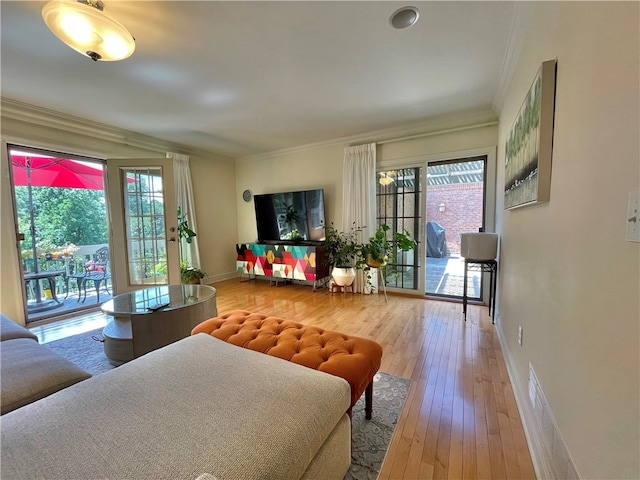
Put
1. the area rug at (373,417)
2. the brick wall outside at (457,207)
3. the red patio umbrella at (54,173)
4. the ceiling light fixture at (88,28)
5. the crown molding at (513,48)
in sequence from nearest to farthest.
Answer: the area rug at (373,417) → the ceiling light fixture at (88,28) → the crown molding at (513,48) → the red patio umbrella at (54,173) → the brick wall outside at (457,207)

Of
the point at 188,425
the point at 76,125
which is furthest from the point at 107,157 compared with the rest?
the point at 188,425

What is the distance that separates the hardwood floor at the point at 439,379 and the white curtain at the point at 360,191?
1092mm

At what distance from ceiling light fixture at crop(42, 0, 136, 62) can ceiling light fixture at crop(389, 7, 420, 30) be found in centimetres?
168

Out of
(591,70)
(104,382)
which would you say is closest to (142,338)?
(104,382)

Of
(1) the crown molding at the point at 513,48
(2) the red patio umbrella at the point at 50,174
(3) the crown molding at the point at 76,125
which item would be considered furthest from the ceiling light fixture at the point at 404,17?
(2) the red patio umbrella at the point at 50,174

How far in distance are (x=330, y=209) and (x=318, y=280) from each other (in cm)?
122

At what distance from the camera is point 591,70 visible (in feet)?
2.73

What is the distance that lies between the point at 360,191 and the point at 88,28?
3.25 metres

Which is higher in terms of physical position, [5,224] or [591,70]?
[591,70]

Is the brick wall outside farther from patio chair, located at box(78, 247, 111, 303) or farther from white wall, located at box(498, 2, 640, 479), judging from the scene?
patio chair, located at box(78, 247, 111, 303)

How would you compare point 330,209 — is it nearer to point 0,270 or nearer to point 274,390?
point 274,390

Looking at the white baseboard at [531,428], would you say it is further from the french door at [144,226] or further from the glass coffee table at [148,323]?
the french door at [144,226]

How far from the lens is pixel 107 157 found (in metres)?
3.62

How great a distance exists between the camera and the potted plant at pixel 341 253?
397cm
